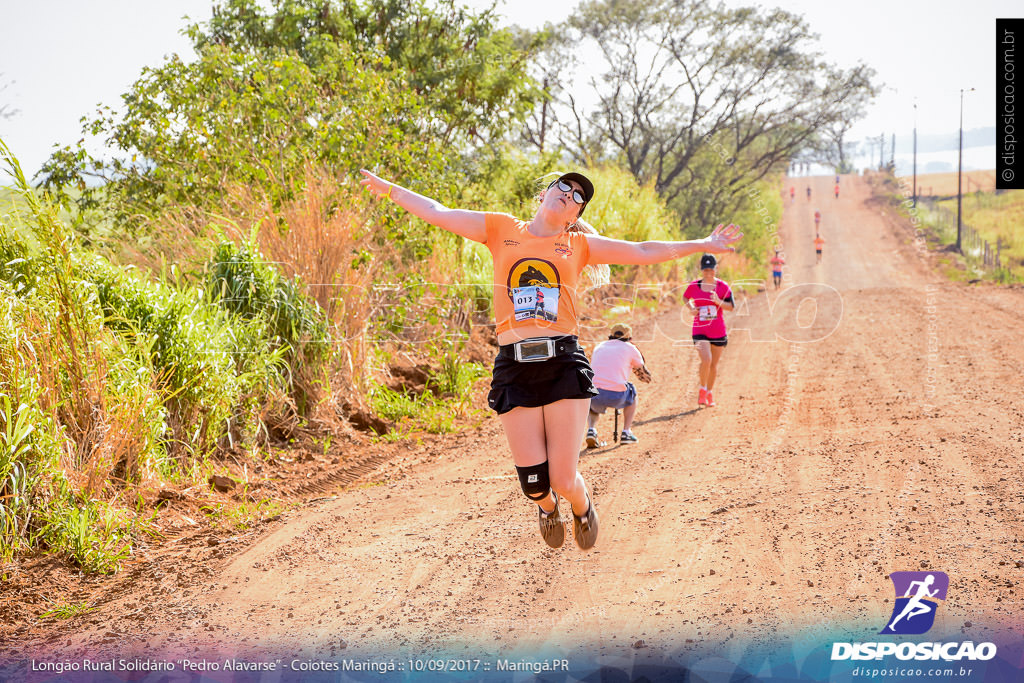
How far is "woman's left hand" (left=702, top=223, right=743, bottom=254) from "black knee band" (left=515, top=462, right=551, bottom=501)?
147 cm

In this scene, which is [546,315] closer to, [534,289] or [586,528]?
[534,289]

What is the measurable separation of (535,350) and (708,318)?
6.93 m

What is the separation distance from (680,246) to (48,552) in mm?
4881

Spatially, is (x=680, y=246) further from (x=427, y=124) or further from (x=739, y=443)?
(x=427, y=124)

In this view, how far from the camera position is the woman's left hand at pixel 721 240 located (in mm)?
4473

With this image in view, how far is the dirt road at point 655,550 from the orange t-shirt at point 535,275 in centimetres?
176

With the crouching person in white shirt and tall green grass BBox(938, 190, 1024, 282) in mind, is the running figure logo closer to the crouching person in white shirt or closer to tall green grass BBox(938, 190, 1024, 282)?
the crouching person in white shirt

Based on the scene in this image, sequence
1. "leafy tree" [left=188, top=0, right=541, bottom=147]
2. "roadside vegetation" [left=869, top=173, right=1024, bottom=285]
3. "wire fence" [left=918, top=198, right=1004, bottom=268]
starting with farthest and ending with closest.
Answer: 1. "wire fence" [left=918, top=198, right=1004, bottom=268]
2. "roadside vegetation" [left=869, top=173, right=1024, bottom=285]
3. "leafy tree" [left=188, top=0, right=541, bottom=147]

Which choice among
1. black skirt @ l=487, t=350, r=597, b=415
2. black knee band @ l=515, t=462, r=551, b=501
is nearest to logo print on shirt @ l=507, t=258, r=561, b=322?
black skirt @ l=487, t=350, r=597, b=415

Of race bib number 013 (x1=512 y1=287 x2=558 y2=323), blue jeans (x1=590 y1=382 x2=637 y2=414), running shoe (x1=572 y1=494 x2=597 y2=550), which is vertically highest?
race bib number 013 (x1=512 y1=287 x2=558 y2=323)

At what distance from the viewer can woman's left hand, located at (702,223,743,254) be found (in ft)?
14.7

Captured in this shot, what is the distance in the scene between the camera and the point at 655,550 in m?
5.81

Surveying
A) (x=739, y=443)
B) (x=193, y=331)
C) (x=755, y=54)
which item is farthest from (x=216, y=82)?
(x=755, y=54)

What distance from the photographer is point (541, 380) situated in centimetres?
448
